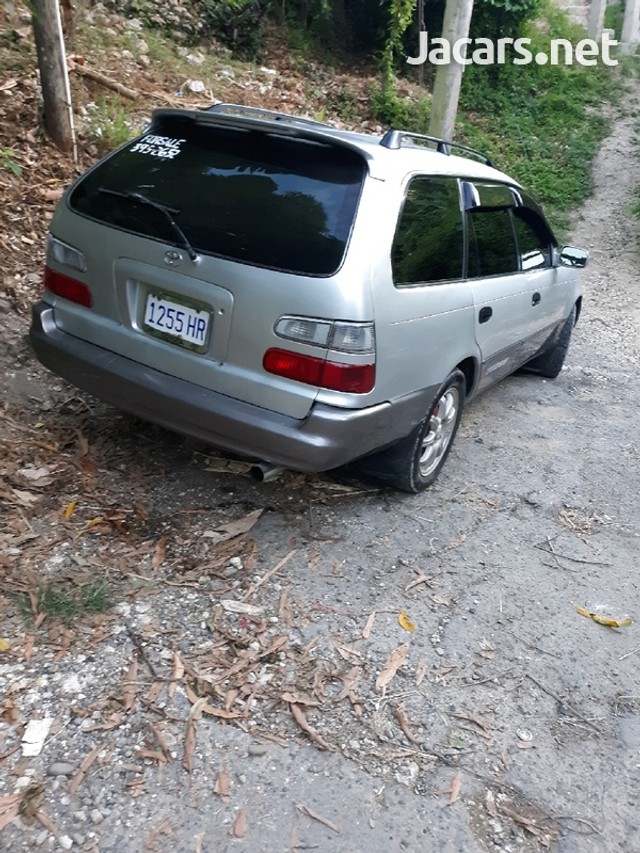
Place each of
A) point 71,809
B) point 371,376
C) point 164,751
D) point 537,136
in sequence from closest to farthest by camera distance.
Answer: point 71,809, point 164,751, point 371,376, point 537,136

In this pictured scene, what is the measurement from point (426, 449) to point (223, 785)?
2280mm

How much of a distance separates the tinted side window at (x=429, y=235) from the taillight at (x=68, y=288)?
1454mm

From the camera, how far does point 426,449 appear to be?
4.28m

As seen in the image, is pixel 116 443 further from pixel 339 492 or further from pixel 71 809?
pixel 71 809

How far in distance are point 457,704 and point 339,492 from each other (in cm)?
153

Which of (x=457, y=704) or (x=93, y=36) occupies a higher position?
(x=93, y=36)

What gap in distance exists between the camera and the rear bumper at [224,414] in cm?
325

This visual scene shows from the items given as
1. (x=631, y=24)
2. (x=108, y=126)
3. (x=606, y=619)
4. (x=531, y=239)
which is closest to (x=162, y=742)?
(x=606, y=619)

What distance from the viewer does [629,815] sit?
2.56 metres

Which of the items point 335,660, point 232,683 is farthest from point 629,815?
point 232,683

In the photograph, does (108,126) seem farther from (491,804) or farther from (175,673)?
(491,804)

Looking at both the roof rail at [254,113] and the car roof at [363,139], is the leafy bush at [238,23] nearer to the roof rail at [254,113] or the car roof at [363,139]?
the roof rail at [254,113]

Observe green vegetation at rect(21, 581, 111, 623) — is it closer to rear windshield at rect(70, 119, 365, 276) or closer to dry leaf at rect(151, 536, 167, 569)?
dry leaf at rect(151, 536, 167, 569)

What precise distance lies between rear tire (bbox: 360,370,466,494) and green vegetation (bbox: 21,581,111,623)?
62.8 inches
